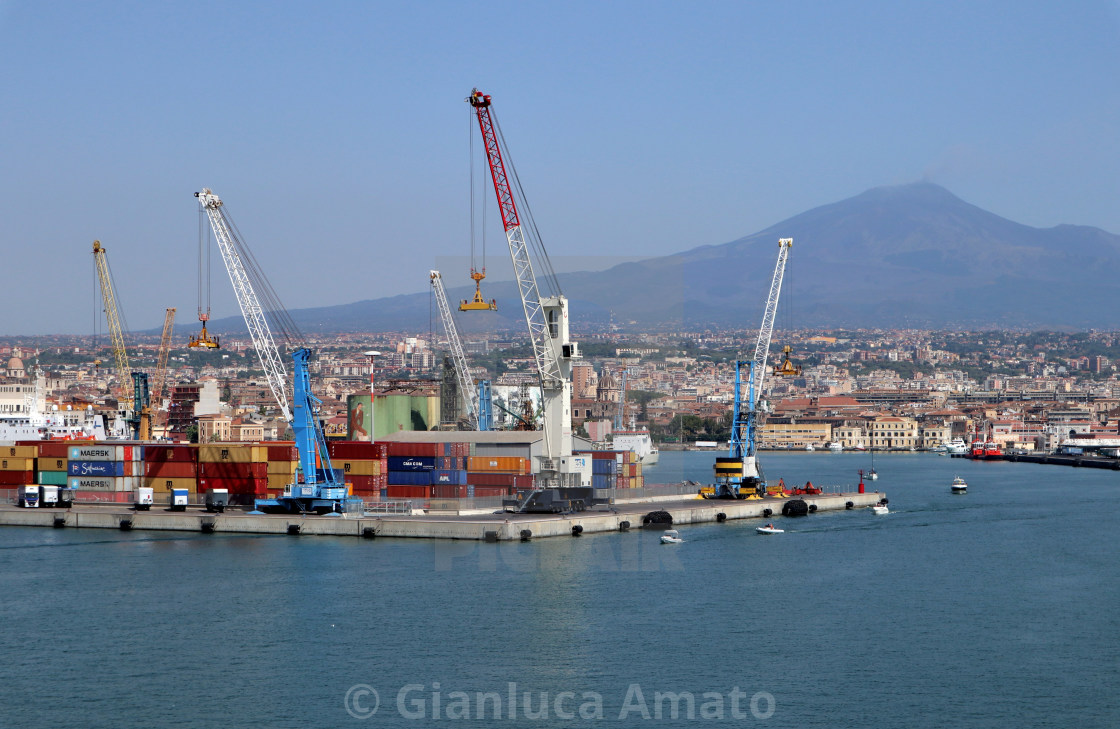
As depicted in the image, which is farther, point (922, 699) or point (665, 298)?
point (665, 298)

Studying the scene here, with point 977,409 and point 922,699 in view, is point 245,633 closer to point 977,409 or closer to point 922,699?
point 922,699

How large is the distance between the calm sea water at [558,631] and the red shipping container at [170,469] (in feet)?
14.9

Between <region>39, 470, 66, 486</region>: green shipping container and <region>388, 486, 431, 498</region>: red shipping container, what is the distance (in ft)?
31.9

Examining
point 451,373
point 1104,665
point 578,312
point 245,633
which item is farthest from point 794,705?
point 451,373

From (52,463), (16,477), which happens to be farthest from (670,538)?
(16,477)

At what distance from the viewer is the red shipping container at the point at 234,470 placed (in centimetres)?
3603

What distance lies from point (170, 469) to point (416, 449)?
6922mm

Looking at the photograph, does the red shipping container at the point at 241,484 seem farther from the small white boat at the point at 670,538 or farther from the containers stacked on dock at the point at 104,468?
the small white boat at the point at 670,538

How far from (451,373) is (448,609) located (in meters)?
38.3

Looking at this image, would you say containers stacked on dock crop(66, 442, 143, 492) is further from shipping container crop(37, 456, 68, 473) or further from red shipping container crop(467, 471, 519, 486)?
red shipping container crop(467, 471, 519, 486)

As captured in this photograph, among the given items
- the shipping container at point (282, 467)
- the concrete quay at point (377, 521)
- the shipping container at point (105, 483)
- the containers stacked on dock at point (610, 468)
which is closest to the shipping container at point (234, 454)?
the shipping container at point (282, 467)

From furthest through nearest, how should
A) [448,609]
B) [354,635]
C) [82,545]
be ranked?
[82,545]
[448,609]
[354,635]

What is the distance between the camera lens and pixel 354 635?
68.0 ft

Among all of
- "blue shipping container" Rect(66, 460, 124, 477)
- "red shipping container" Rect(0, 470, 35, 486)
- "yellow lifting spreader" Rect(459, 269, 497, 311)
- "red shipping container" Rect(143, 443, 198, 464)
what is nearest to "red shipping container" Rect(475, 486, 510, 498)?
"yellow lifting spreader" Rect(459, 269, 497, 311)
